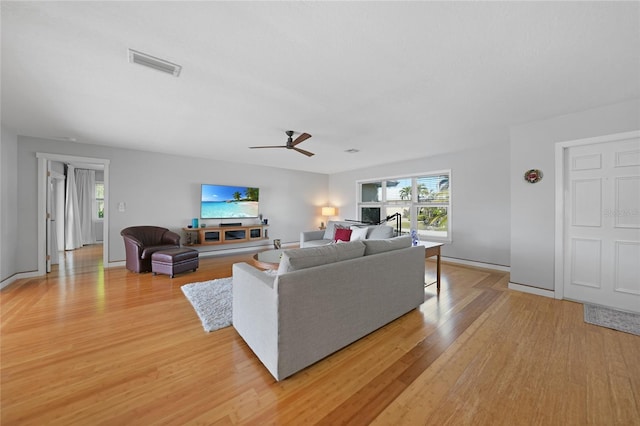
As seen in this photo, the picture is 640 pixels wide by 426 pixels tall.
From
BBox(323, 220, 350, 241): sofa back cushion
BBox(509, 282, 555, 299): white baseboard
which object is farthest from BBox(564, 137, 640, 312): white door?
BBox(323, 220, 350, 241): sofa back cushion

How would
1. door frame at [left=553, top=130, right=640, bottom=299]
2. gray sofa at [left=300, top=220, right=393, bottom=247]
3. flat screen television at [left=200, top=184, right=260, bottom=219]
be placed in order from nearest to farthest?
door frame at [left=553, top=130, right=640, bottom=299] < gray sofa at [left=300, top=220, right=393, bottom=247] < flat screen television at [left=200, top=184, right=260, bottom=219]

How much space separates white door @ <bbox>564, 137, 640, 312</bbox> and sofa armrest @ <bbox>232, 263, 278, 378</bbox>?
3.84 m

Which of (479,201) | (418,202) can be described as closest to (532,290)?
(479,201)

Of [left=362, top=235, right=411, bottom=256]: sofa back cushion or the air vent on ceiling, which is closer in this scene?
the air vent on ceiling

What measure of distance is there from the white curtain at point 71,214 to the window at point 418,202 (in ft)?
27.0

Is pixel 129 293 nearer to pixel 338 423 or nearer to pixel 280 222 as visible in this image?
pixel 338 423

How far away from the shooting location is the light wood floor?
52.4 inches

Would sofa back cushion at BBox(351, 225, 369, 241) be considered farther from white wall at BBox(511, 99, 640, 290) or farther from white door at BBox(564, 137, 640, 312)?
white door at BBox(564, 137, 640, 312)

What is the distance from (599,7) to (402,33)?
115 centimetres

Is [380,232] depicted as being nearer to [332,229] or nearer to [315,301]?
[332,229]

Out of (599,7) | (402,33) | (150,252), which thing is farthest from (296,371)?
(150,252)

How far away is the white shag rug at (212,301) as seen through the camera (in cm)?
238

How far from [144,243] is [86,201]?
4426 millimetres

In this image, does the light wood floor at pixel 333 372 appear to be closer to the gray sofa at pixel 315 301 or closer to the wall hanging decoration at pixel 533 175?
the gray sofa at pixel 315 301
